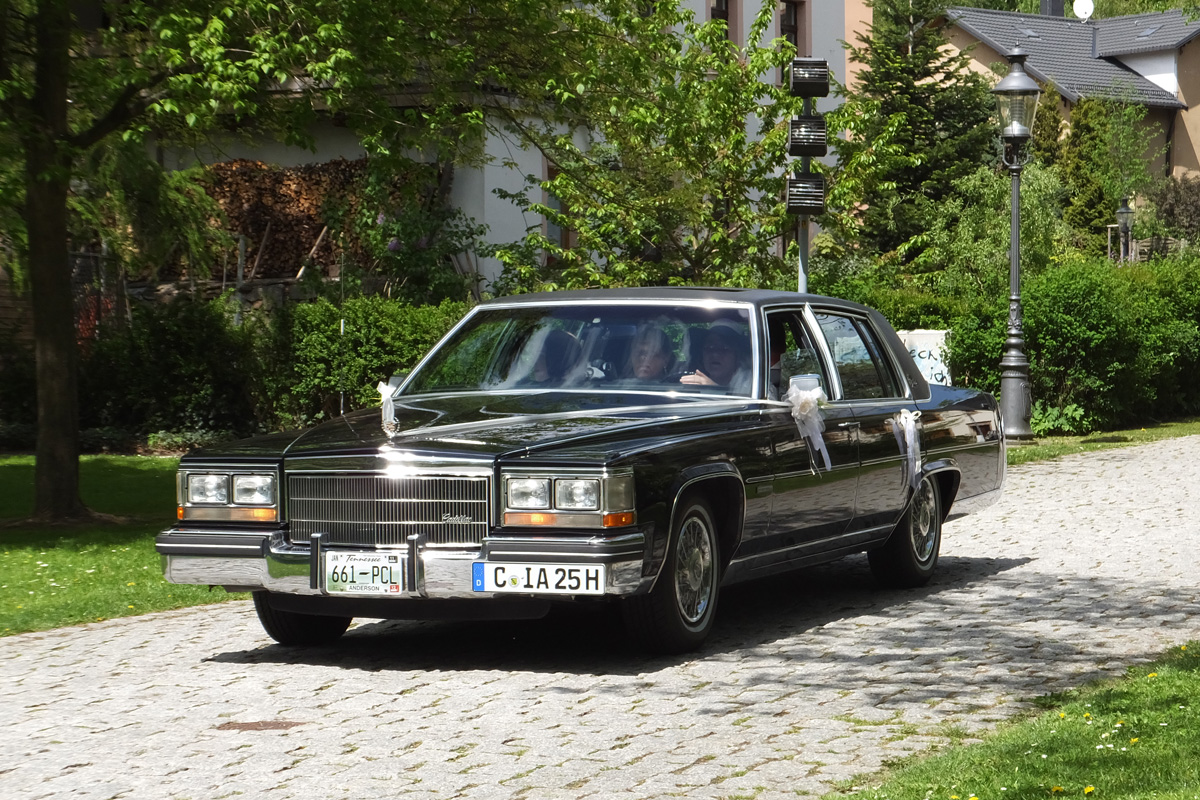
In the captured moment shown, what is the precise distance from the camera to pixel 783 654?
7785 millimetres

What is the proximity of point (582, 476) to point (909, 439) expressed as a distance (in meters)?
3.28

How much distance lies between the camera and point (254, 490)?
7.56 metres

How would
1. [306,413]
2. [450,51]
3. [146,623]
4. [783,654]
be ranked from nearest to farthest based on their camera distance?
[783,654]
[146,623]
[450,51]
[306,413]

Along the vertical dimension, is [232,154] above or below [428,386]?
above

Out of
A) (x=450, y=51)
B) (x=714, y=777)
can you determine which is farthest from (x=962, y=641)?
(x=450, y=51)

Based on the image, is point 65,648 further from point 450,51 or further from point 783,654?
point 450,51

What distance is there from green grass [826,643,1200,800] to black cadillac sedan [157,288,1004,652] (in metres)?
1.76

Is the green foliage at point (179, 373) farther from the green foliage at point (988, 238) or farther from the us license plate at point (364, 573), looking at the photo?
the us license plate at point (364, 573)

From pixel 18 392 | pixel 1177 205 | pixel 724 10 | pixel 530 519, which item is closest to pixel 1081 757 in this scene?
pixel 530 519

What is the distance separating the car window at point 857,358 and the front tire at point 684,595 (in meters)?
1.90

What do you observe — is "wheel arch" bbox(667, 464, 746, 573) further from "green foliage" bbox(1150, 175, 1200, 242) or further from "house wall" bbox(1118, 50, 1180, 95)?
"house wall" bbox(1118, 50, 1180, 95)

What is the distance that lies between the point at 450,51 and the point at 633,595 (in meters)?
9.17

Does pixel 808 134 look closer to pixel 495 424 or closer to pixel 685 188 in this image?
pixel 685 188

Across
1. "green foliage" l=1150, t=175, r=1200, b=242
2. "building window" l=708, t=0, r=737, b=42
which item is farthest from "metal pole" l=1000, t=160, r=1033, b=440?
"green foliage" l=1150, t=175, r=1200, b=242
